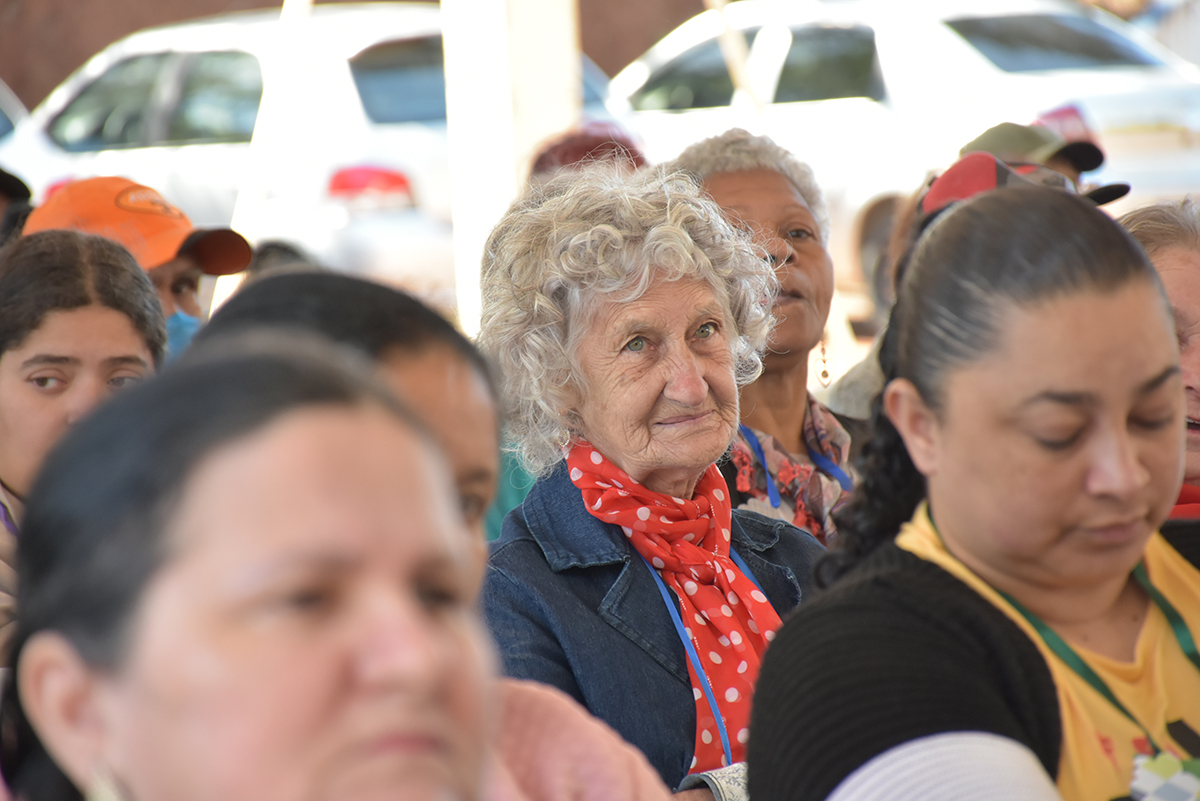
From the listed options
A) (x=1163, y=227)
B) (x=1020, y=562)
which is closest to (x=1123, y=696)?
(x=1020, y=562)

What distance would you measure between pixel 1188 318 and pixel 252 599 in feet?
6.21

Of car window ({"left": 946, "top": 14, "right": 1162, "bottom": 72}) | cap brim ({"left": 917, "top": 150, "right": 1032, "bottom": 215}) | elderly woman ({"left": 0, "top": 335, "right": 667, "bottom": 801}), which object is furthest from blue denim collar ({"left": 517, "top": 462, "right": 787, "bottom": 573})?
car window ({"left": 946, "top": 14, "right": 1162, "bottom": 72})

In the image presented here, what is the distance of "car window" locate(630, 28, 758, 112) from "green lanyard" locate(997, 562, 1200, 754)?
23.2 ft

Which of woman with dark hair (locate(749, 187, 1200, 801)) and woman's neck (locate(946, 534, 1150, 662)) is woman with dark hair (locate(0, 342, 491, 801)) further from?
woman's neck (locate(946, 534, 1150, 662))

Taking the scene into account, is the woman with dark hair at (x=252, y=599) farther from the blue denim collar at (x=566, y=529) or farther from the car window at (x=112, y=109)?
the car window at (x=112, y=109)

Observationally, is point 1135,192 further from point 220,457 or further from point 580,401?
point 220,457

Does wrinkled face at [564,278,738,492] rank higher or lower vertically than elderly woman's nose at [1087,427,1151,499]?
lower

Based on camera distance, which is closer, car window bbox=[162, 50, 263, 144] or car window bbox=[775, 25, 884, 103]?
car window bbox=[162, 50, 263, 144]

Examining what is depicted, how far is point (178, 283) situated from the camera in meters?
3.60

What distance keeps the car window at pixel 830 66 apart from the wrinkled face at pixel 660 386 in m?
5.84

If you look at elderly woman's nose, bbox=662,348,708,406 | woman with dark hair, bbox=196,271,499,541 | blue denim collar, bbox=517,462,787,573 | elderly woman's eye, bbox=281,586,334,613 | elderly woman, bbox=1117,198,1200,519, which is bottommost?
blue denim collar, bbox=517,462,787,573

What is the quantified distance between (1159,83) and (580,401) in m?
6.31

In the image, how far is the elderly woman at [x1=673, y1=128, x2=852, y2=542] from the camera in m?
2.85

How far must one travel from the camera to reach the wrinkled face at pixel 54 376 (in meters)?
2.35
